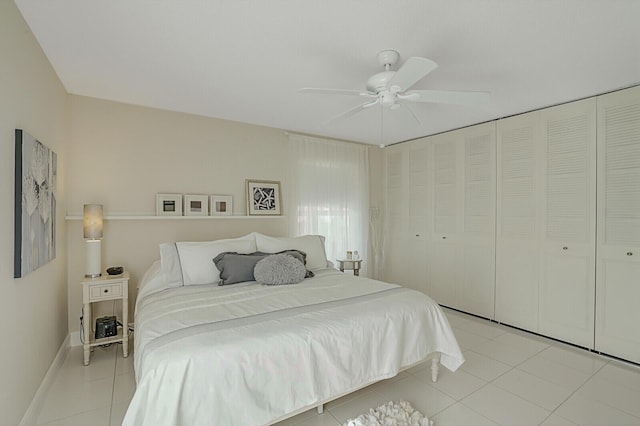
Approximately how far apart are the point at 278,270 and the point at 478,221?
259cm

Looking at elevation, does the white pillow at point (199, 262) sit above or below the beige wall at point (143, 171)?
below

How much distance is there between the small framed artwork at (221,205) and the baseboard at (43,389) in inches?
71.4

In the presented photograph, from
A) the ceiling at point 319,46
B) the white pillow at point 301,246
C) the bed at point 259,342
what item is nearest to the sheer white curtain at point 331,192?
the white pillow at point 301,246

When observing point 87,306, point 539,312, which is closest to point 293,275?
point 87,306

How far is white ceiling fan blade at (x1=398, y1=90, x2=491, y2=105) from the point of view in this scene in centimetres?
204

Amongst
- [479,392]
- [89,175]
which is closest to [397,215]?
[479,392]

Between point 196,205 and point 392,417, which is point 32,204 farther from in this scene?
point 392,417

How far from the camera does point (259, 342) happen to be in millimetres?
1666

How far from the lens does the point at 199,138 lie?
11.8ft

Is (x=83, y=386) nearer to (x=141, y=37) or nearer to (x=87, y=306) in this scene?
(x=87, y=306)

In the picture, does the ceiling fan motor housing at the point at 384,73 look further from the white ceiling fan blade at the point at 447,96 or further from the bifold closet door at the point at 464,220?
the bifold closet door at the point at 464,220

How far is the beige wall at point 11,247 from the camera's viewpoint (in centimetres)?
159

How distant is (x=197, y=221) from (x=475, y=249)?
3.35 m

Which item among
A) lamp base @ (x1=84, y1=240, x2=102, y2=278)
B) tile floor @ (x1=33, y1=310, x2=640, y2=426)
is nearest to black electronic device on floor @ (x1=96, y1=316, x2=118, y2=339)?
tile floor @ (x1=33, y1=310, x2=640, y2=426)
